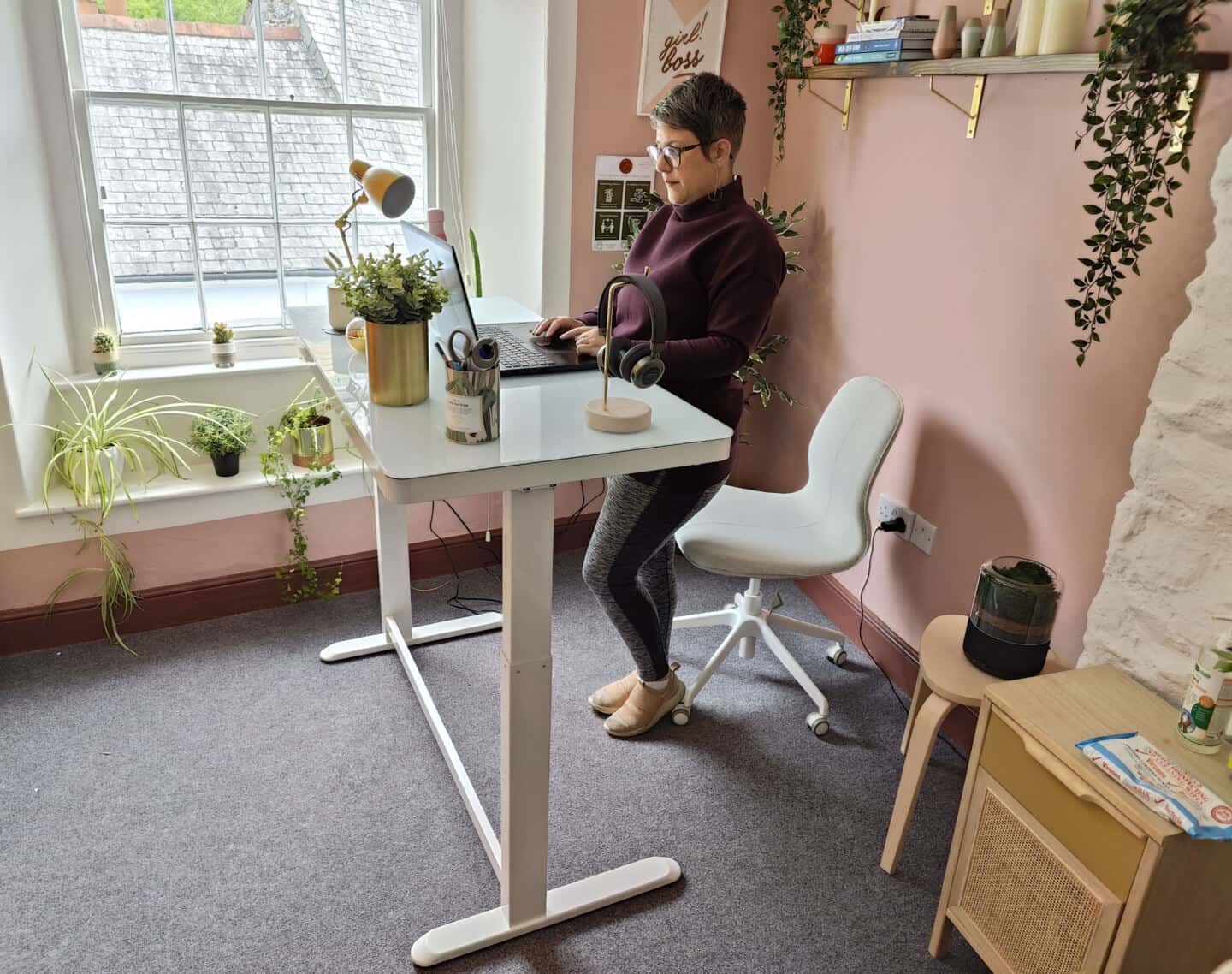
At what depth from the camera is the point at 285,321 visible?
9.56ft

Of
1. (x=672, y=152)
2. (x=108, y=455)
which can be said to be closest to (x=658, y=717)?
(x=672, y=152)

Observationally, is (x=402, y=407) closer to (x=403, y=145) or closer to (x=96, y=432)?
(x=96, y=432)

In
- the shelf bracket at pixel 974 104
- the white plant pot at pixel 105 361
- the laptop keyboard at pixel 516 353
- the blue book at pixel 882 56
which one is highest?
the blue book at pixel 882 56

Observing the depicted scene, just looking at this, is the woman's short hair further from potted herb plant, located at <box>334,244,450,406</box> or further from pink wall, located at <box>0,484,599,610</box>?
pink wall, located at <box>0,484,599,610</box>

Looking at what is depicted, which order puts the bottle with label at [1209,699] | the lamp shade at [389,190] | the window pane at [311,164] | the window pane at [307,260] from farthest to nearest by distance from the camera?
the window pane at [307,260] < the window pane at [311,164] < the lamp shade at [389,190] < the bottle with label at [1209,699]

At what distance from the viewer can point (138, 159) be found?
102 inches

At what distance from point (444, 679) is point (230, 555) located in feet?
2.69

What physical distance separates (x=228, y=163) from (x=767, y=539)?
6.26 ft

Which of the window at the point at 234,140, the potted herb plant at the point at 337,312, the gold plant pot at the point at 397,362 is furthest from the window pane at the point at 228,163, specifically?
the gold plant pot at the point at 397,362

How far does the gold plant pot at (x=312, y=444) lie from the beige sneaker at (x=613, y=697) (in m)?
1.11

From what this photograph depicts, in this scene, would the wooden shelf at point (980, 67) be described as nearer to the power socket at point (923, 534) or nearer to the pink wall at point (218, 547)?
the power socket at point (923, 534)

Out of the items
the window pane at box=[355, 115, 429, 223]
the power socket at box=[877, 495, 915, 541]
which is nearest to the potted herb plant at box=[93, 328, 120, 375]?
the window pane at box=[355, 115, 429, 223]

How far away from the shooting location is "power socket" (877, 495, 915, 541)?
8.48 feet

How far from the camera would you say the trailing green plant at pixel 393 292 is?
5.01 feet
